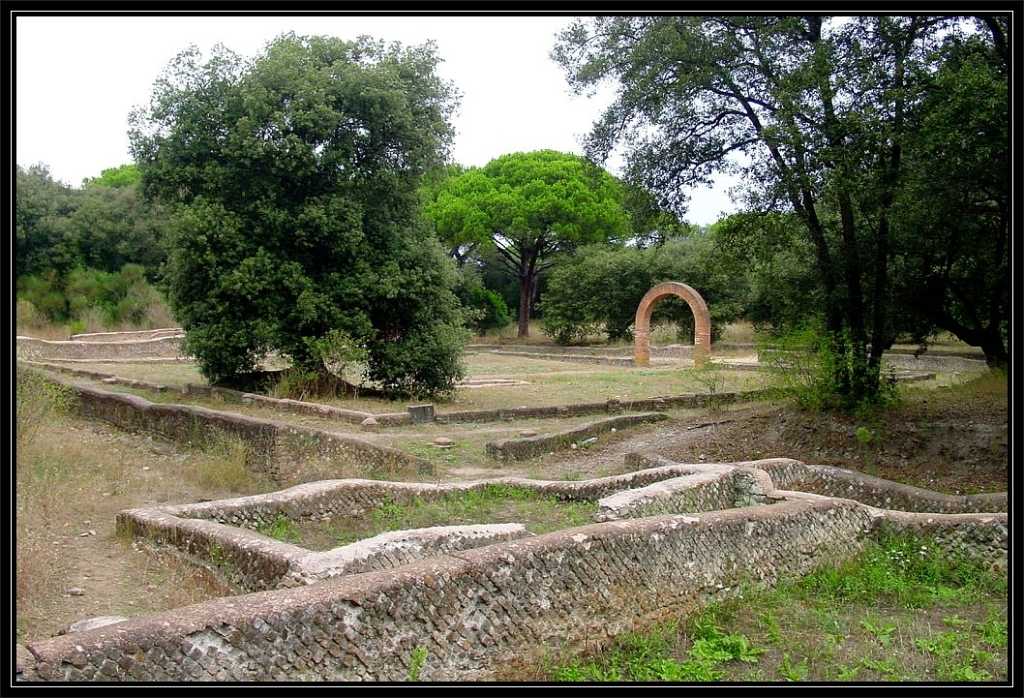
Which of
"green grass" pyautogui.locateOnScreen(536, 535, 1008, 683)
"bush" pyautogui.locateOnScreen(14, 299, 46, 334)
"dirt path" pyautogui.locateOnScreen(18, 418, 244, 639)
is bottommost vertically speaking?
"green grass" pyautogui.locateOnScreen(536, 535, 1008, 683)

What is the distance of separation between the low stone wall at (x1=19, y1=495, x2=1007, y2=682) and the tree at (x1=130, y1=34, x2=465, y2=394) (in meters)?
12.6

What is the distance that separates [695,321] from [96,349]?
2090 centimetres

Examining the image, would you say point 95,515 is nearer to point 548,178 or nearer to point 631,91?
point 631,91

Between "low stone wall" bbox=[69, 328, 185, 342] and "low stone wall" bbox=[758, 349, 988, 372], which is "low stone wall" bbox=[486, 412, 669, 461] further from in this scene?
"low stone wall" bbox=[69, 328, 185, 342]

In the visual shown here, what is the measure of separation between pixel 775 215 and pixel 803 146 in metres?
2.16

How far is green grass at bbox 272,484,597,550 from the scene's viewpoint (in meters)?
7.26

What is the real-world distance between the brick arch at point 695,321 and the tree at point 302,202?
14.3 m

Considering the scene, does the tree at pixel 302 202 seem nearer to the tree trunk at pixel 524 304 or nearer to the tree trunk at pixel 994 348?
the tree trunk at pixel 994 348

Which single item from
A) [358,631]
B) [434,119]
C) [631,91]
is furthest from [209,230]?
[358,631]

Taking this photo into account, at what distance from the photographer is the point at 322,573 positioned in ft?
17.0

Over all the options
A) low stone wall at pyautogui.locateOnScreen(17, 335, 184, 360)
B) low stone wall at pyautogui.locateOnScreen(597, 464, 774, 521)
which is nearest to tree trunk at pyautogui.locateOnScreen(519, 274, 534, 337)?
low stone wall at pyautogui.locateOnScreen(17, 335, 184, 360)

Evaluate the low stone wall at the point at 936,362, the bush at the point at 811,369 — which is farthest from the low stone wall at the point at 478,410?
the low stone wall at the point at 936,362

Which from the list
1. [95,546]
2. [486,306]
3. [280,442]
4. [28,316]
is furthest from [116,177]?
[95,546]

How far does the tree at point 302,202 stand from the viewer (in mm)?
17547
